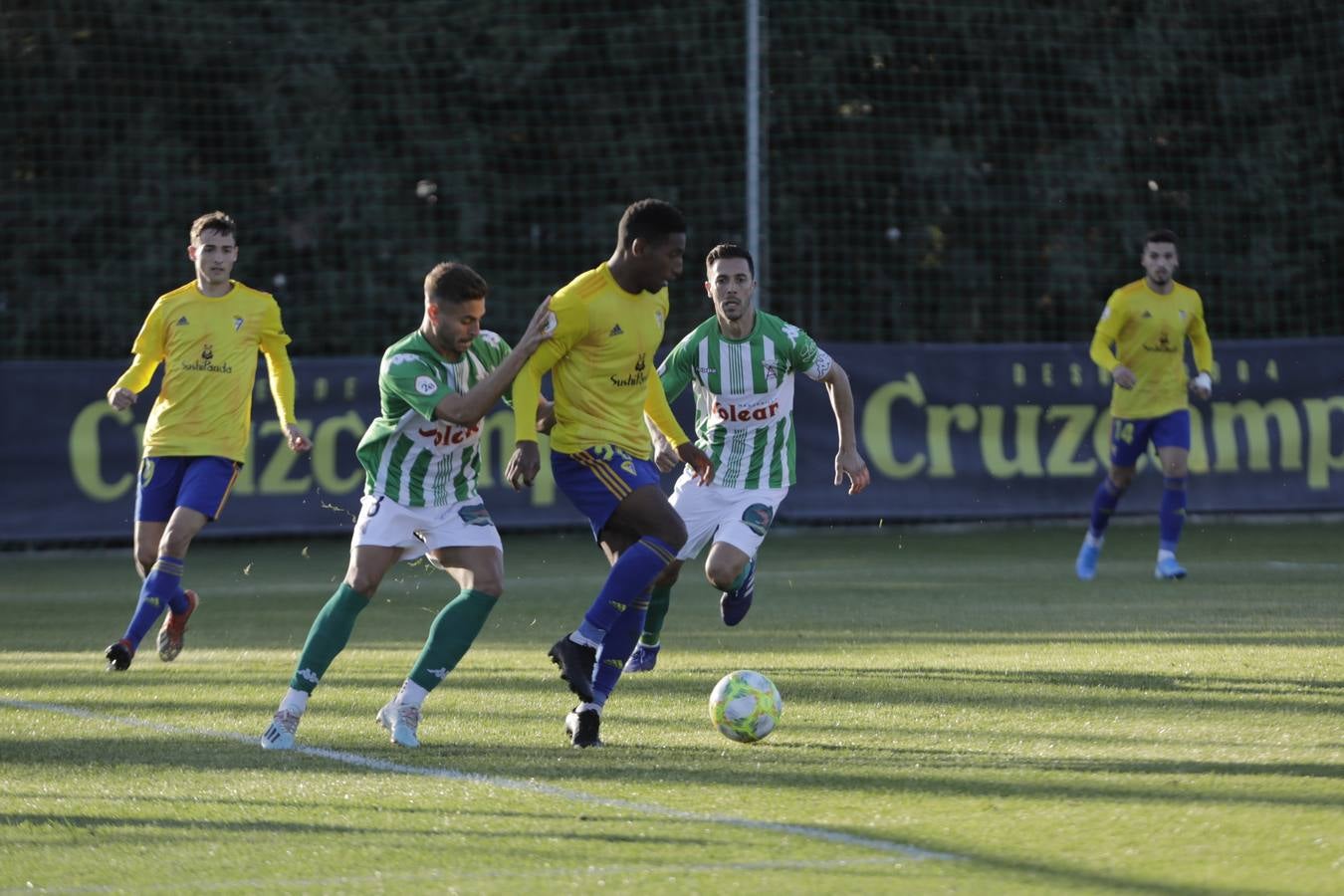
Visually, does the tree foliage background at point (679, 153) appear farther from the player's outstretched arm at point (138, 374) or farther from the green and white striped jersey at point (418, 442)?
the green and white striped jersey at point (418, 442)

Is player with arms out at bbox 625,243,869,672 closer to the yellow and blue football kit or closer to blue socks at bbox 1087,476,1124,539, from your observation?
the yellow and blue football kit

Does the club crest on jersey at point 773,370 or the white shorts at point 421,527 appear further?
the club crest on jersey at point 773,370

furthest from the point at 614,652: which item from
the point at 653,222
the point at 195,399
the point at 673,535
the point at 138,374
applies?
the point at 138,374

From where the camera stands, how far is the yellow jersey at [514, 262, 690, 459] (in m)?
6.87

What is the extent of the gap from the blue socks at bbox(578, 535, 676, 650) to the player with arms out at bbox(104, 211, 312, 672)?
2.90 meters

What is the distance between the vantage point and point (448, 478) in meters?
A: 6.61

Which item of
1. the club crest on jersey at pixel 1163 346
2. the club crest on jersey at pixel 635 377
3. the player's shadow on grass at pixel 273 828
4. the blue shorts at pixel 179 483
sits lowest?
the club crest on jersey at pixel 1163 346

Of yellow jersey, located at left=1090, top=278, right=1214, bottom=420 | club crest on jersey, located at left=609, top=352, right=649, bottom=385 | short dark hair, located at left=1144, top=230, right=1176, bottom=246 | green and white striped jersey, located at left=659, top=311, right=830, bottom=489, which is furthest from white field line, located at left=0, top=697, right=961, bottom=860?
short dark hair, located at left=1144, top=230, right=1176, bottom=246

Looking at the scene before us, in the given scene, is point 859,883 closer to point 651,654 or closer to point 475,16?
point 651,654

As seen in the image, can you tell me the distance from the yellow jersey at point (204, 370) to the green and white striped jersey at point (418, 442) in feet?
8.92

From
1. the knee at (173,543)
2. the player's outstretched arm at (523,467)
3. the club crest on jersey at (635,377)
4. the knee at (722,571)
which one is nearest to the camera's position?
the player's outstretched arm at (523,467)

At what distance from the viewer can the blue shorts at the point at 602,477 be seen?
273 inches

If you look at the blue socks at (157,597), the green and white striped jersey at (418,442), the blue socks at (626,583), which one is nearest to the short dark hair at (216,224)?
the blue socks at (157,597)

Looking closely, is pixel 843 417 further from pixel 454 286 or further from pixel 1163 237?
pixel 1163 237
